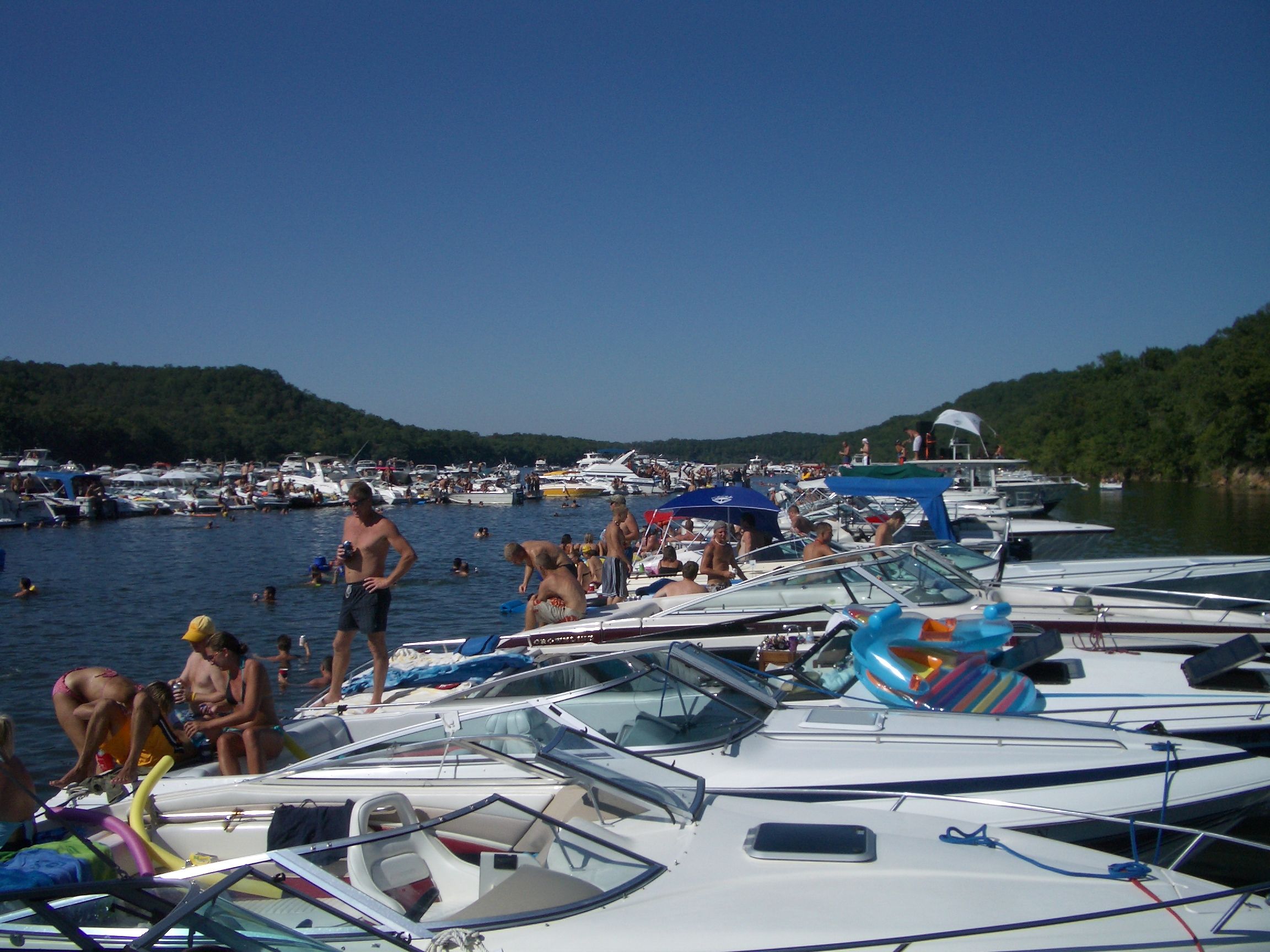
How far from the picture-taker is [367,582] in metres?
8.05

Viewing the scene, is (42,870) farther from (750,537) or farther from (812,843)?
(750,537)

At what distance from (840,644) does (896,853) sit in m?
3.76

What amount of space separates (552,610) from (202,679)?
3.97 m

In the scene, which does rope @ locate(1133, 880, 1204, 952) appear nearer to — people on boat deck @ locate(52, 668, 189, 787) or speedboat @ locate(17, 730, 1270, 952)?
speedboat @ locate(17, 730, 1270, 952)

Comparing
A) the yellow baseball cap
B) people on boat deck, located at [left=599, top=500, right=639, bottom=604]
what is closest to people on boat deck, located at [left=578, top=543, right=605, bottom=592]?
people on boat deck, located at [left=599, top=500, right=639, bottom=604]

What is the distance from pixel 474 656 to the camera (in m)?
9.43

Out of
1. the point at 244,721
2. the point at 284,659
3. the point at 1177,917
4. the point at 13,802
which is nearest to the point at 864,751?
the point at 1177,917

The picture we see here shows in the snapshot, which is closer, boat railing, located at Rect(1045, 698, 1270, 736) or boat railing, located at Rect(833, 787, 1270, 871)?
boat railing, located at Rect(833, 787, 1270, 871)

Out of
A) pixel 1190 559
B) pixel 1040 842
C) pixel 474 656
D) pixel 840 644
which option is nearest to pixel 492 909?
pixel 1040 842

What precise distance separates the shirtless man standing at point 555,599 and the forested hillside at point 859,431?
2804cm

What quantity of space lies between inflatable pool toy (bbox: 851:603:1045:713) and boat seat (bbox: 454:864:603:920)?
352 centimetres

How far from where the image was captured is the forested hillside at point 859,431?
5894 centimetres

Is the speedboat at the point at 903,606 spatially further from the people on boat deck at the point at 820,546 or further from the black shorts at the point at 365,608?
the black shorts at the point at 365,608

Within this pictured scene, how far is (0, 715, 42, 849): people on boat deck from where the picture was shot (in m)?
4.66
